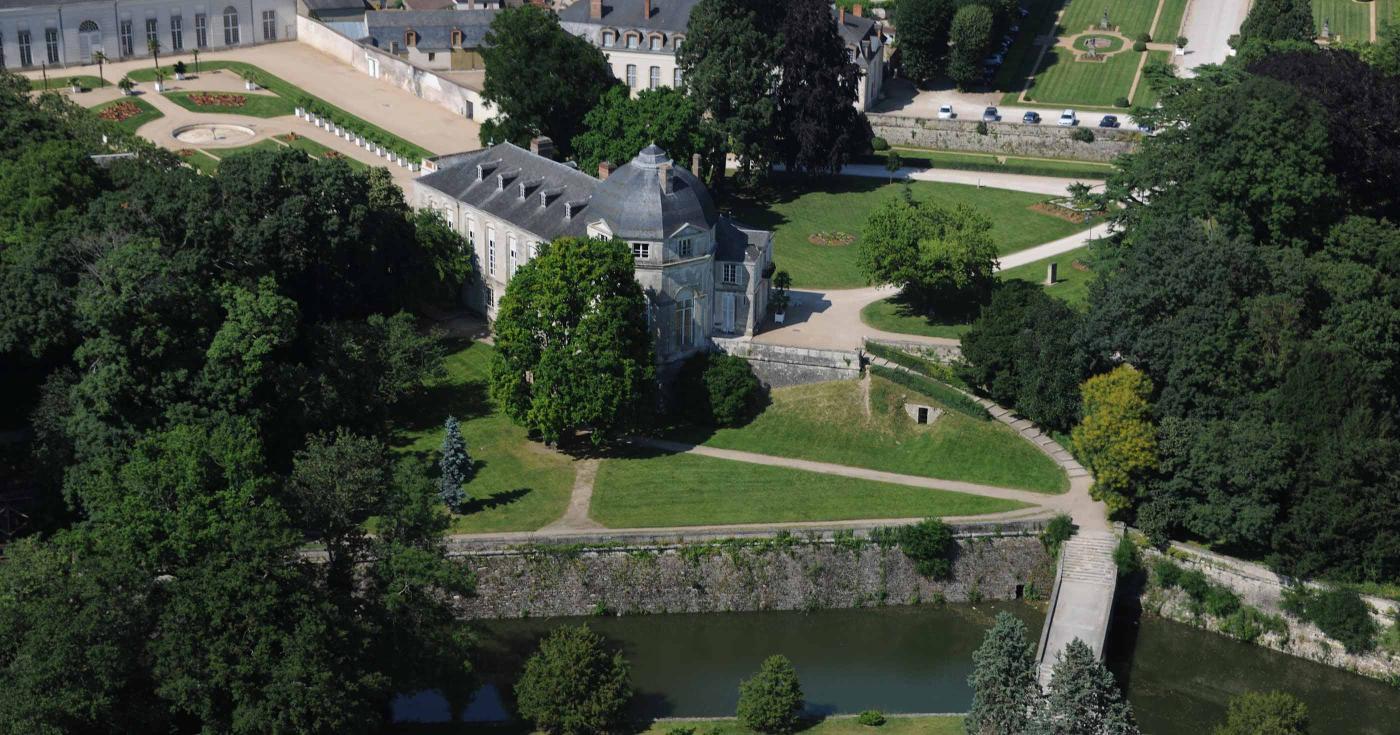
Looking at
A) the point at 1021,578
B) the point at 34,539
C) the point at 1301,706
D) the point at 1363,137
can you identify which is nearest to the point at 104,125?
the point at 34,539

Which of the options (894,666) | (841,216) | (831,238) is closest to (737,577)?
(894,666)

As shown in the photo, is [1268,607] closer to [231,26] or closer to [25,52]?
[231,26]

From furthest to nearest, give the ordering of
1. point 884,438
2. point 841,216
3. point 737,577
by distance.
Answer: point 841,216 → point 884,438 → point 737,577

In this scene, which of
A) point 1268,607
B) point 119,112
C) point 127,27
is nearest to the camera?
point 1268,607

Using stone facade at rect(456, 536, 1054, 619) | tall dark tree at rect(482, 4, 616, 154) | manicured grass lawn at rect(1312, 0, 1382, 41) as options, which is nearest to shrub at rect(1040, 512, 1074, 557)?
stone facade at rect(456, 536, 1054, 619)

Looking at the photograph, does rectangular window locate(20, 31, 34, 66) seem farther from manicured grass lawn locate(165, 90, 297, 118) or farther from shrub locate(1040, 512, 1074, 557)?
shrub locate(1040, 512, 1074, 557)

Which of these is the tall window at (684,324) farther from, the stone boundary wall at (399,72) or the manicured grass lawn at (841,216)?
the stone boundary wall at (399,72)
